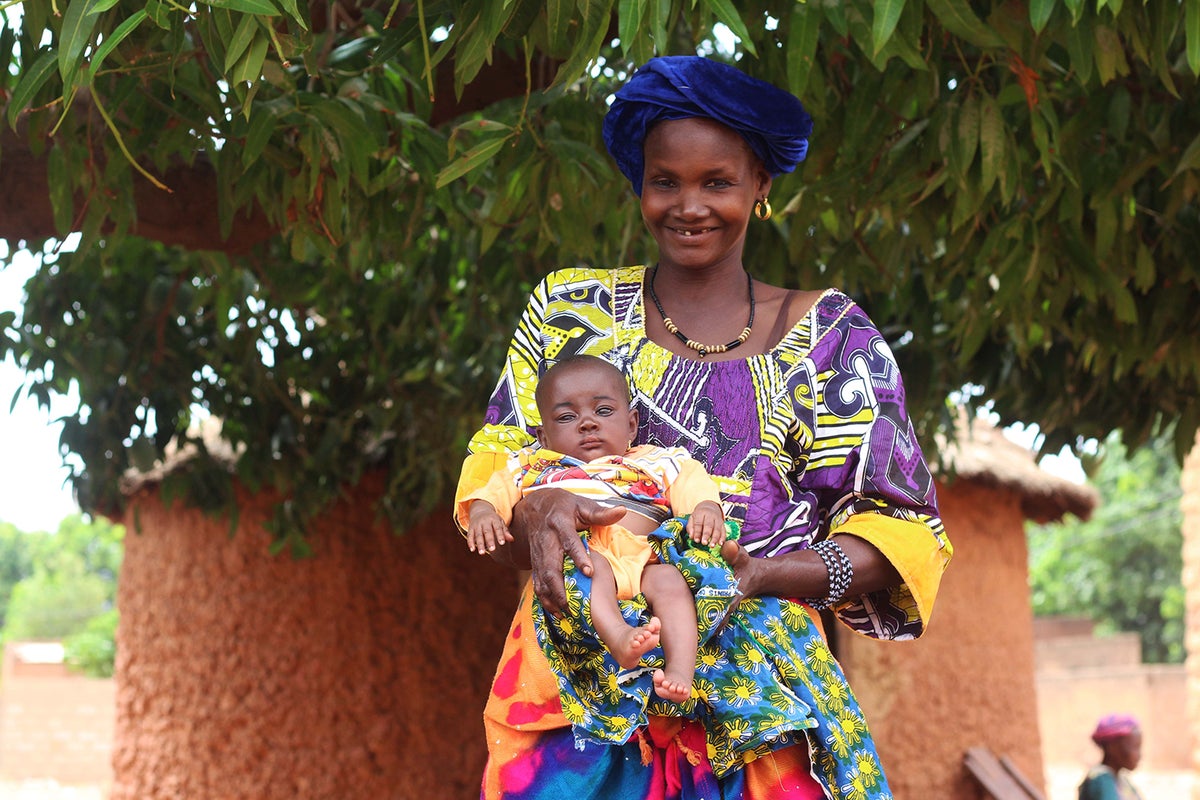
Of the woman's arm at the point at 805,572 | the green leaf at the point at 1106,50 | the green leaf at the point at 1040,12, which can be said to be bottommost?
the woman's arm at the point at 805,572

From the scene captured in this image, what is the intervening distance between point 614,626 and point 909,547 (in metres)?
0.48

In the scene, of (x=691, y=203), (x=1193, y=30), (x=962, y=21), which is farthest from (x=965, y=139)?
(x=691, y=203)

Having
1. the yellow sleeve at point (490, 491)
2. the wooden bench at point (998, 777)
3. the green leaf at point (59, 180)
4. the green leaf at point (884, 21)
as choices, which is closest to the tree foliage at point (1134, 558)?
the wooden bench at point (998, 777)

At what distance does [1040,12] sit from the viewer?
246 centimetres

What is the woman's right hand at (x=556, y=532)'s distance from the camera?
1.84 meters

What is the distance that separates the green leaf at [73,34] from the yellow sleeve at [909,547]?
128cm

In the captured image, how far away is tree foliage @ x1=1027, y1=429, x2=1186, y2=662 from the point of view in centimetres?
2686

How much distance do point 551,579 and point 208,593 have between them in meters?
6.74

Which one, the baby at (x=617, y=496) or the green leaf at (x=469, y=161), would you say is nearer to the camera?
the baby at (x=617, y=496)

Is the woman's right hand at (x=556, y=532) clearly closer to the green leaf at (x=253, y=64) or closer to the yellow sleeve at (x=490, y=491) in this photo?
the yellow sleeve at (x=490, y=491)

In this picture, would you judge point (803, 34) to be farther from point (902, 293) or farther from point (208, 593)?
point (208, 593)

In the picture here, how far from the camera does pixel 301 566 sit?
8.00 meters

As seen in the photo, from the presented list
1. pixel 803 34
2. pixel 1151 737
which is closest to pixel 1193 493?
pixel 803 34

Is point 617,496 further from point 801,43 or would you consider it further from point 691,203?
point 801,43
